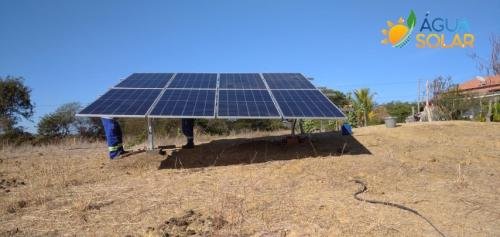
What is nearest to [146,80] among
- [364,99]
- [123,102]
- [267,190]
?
[123,102]

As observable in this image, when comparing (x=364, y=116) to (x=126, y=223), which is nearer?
(x=126, y=223)

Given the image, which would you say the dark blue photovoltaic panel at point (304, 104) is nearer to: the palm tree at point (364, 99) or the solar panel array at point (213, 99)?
the solar panel array at point (213, 99)

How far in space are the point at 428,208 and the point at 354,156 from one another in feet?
14.8

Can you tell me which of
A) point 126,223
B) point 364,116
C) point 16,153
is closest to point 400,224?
point 126,223

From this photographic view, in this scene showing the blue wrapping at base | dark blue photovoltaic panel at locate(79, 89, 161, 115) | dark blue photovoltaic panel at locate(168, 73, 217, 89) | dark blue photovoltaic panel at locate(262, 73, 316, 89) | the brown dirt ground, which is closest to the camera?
the brown dirt ground

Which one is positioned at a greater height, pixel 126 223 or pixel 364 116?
pixel 364 116

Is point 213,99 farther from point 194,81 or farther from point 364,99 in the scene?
point 364,99

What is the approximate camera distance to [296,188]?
27.8ft

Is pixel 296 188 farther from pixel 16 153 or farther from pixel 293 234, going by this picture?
pixel 16 153

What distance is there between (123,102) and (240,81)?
4.69 m

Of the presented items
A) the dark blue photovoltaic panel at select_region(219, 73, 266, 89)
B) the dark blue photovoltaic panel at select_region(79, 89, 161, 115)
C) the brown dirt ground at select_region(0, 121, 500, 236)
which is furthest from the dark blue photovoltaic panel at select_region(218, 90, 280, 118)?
the dark blue photovoltaic panel at select_region(79, 89, 161, 115)

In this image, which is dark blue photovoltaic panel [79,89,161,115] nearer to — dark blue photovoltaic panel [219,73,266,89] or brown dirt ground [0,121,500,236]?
brown dirt ground [0,121,500,236]

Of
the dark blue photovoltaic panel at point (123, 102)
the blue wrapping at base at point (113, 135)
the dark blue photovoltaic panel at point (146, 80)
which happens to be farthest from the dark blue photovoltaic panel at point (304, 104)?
the blue wrapping at base at point (113, 135)

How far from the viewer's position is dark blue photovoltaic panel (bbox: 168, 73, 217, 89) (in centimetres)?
1391
